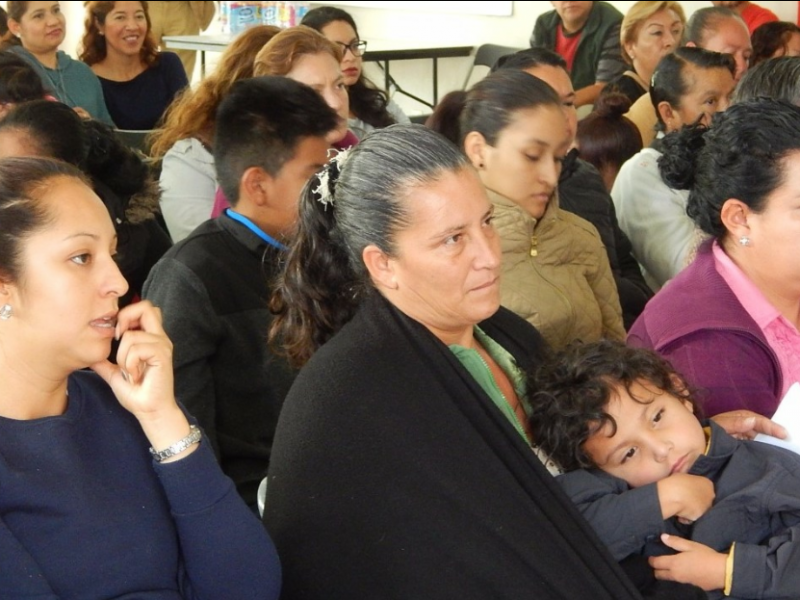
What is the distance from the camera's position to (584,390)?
5.71 ft

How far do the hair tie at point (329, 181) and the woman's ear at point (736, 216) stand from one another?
31.4 inches

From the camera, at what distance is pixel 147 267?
275 cm

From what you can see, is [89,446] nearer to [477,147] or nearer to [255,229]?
[255,229]

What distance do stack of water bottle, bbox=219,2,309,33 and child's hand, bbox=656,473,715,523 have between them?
21.5ft

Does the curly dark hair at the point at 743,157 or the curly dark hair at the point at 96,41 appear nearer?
the curly dark hair at the point at 743,157

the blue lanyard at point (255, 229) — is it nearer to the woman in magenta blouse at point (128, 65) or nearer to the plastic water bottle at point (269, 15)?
the woman in magenta blouse at point (128, 65)

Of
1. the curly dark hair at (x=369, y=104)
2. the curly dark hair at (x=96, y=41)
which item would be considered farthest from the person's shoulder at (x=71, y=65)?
the curly dark hair at (x=369, y=104)

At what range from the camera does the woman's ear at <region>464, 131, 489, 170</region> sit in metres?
2.62

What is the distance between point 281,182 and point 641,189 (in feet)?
4.64

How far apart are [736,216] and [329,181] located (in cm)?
84

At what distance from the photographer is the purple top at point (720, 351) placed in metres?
1.96

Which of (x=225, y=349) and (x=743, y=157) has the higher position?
(x=743, y=157)

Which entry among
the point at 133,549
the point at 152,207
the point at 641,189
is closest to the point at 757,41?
the point at 641,189

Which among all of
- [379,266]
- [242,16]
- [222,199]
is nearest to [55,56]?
[222,199]
